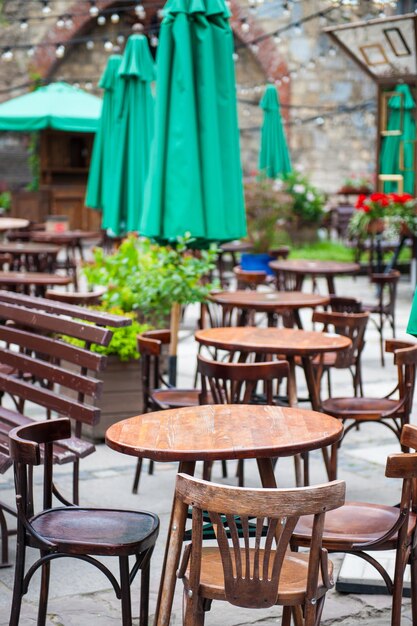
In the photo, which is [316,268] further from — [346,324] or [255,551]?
[255,551]

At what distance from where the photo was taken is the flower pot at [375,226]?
13.5m

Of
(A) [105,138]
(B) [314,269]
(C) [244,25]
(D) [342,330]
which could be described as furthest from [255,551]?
(C) [244,25]

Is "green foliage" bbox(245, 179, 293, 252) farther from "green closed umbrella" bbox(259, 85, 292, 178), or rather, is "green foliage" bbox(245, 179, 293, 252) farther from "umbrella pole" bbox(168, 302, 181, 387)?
"umbrella pole" bbox(168, 302, 181, 387)

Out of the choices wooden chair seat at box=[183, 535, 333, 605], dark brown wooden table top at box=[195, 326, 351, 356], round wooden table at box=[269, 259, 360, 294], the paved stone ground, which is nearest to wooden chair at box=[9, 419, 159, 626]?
wooden chair seat at box=[183, 535, 333, 605]

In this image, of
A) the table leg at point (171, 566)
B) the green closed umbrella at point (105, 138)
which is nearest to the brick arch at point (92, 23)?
the green closed umbrella at point (105, 138)

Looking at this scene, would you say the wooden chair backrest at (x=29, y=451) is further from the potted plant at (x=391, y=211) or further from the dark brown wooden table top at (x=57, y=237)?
the potted plant at (x=391, y=211)

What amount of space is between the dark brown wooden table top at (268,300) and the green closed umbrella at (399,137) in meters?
5.89

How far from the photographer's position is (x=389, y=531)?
11.0ft

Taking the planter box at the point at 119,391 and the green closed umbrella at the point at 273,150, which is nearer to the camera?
the planter box at the point at 119,391

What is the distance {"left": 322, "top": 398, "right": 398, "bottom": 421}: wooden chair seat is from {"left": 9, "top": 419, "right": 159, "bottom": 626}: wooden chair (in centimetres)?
205

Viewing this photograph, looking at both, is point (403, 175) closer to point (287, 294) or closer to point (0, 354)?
point (287, 294)

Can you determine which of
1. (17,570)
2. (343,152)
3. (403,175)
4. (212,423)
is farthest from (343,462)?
(343,152)

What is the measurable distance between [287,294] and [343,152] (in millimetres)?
14591

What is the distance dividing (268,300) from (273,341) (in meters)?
1.72
